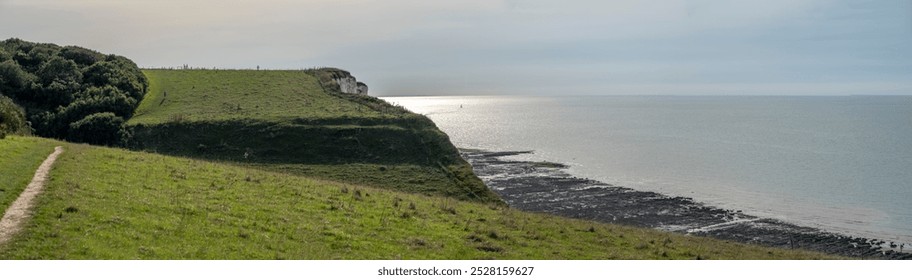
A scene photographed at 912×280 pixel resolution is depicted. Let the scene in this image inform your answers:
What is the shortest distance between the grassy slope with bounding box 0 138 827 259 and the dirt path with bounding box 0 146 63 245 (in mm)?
375

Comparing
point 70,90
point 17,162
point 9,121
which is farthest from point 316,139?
point 70,90

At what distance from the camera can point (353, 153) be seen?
2242 inches

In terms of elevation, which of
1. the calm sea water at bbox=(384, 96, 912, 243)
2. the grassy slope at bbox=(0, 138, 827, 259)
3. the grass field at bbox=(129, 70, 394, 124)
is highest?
the grass field at bbox=(129, 70, 394, 124)

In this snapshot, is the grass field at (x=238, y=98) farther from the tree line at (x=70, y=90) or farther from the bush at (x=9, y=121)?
the bush at (x=9, y=121)

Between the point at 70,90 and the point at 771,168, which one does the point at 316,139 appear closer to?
the point at 70,90

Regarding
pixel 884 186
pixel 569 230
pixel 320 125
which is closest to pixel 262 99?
pixel 320 125

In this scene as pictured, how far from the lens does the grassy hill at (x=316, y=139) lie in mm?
52062

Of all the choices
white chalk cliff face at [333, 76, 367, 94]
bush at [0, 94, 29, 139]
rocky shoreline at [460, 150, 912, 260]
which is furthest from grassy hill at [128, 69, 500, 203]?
white chalk cliff face at [333, 76, 367, 94]

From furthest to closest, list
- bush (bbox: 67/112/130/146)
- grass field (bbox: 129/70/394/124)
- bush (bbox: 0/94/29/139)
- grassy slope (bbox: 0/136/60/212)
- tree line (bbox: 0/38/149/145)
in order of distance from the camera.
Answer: grass field (bbox: 129/70/394/124)
tree line (bbox: 0/38/149/145)
bush (bbox: 67/112/130/146)
bush (bbox: 0/94/29/139)
grassy slope (bbox: 0/136/60/212)

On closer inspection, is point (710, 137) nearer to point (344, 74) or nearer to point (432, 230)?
point (344, 74)

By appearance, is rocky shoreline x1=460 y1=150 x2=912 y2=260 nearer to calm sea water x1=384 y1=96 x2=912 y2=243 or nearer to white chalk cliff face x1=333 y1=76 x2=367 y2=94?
calm sea water x1=384 y1=96 x2=912 y2=243

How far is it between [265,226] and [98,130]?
46.3 meters

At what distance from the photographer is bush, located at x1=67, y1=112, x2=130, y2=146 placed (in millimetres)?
60000

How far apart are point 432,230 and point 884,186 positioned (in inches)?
2447
